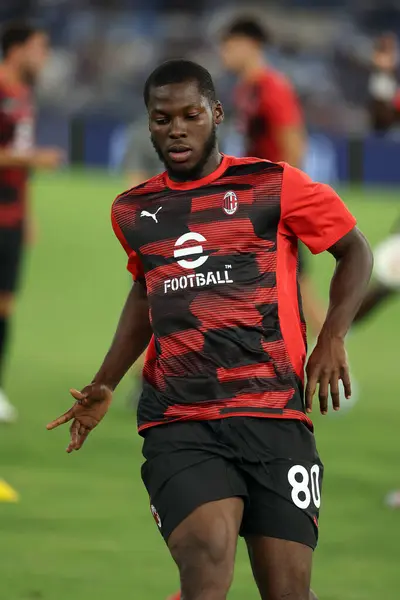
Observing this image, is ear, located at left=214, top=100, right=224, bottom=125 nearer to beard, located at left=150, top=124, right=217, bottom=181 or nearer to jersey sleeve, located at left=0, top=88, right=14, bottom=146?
beard, located at left=150, top=124, right=217, bottom=181

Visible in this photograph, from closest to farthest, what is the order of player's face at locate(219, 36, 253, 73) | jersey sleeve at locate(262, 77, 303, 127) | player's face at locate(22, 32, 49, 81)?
player's face at locate(22, 32, 49, 81), jersey sleeve at locate(262, 77, 303, 127), player's face at locate(219, 36, 253, 73)

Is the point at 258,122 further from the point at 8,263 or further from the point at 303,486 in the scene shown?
the point at 303,486

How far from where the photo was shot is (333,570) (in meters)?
6.09

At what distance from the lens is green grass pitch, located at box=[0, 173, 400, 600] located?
5929 millimetres

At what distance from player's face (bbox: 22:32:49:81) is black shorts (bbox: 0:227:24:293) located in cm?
117

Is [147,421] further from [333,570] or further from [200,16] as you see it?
[200,16]

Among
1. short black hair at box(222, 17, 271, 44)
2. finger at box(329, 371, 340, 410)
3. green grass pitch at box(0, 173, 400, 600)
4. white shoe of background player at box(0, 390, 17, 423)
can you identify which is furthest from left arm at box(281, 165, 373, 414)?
short black hair at box(222, 17, 271, 44)

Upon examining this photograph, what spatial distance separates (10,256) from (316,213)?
5742 millimetres

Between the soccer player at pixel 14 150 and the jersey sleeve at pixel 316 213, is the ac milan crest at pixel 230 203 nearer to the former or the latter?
the jersey sleeve at pixel 316 213

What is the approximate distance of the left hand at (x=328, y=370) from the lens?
4.30m

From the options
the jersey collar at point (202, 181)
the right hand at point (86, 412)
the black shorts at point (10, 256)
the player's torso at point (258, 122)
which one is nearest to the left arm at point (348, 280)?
the jersey collar at point (202, 181)

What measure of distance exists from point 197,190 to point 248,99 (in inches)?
241

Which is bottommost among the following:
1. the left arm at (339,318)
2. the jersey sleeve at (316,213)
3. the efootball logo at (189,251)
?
the left arm at (339,318)

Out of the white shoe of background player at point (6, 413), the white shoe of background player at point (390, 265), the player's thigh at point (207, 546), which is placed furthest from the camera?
the white shoe of background player at point (6, 413)
